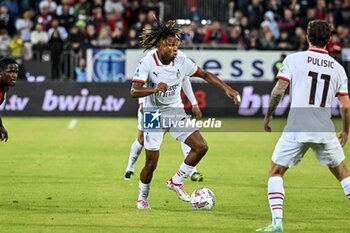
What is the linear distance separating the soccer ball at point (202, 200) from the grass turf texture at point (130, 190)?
0.34 feet

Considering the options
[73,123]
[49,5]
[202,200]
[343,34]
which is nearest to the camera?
[202,200]

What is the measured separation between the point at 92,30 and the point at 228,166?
1453 cm

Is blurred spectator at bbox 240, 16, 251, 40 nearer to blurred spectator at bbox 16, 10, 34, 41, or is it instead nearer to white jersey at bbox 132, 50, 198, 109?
blurred spectator at bbox 16, 10, 34, 41

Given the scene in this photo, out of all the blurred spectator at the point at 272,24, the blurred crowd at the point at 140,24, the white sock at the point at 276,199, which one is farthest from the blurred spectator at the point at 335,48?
the white sock at the point at 276,199

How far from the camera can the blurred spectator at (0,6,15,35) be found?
31.7 metres

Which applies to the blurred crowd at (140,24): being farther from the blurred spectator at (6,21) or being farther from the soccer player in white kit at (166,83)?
the soccer player in white kit at (166,83)

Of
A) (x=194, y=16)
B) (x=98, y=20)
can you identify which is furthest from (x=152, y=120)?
(x=194, y=16)

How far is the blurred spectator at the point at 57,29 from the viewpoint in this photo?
30.6m

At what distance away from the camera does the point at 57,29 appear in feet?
102

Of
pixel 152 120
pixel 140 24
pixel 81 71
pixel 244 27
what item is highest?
pixel 152 120

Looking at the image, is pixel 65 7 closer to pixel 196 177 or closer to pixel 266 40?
pixel 266 40

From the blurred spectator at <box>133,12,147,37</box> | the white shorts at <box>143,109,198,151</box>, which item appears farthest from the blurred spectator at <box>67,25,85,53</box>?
the white shorts at <box>143,109,198,151</box>

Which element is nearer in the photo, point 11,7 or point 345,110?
point 345,110

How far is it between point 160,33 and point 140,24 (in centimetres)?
1980
